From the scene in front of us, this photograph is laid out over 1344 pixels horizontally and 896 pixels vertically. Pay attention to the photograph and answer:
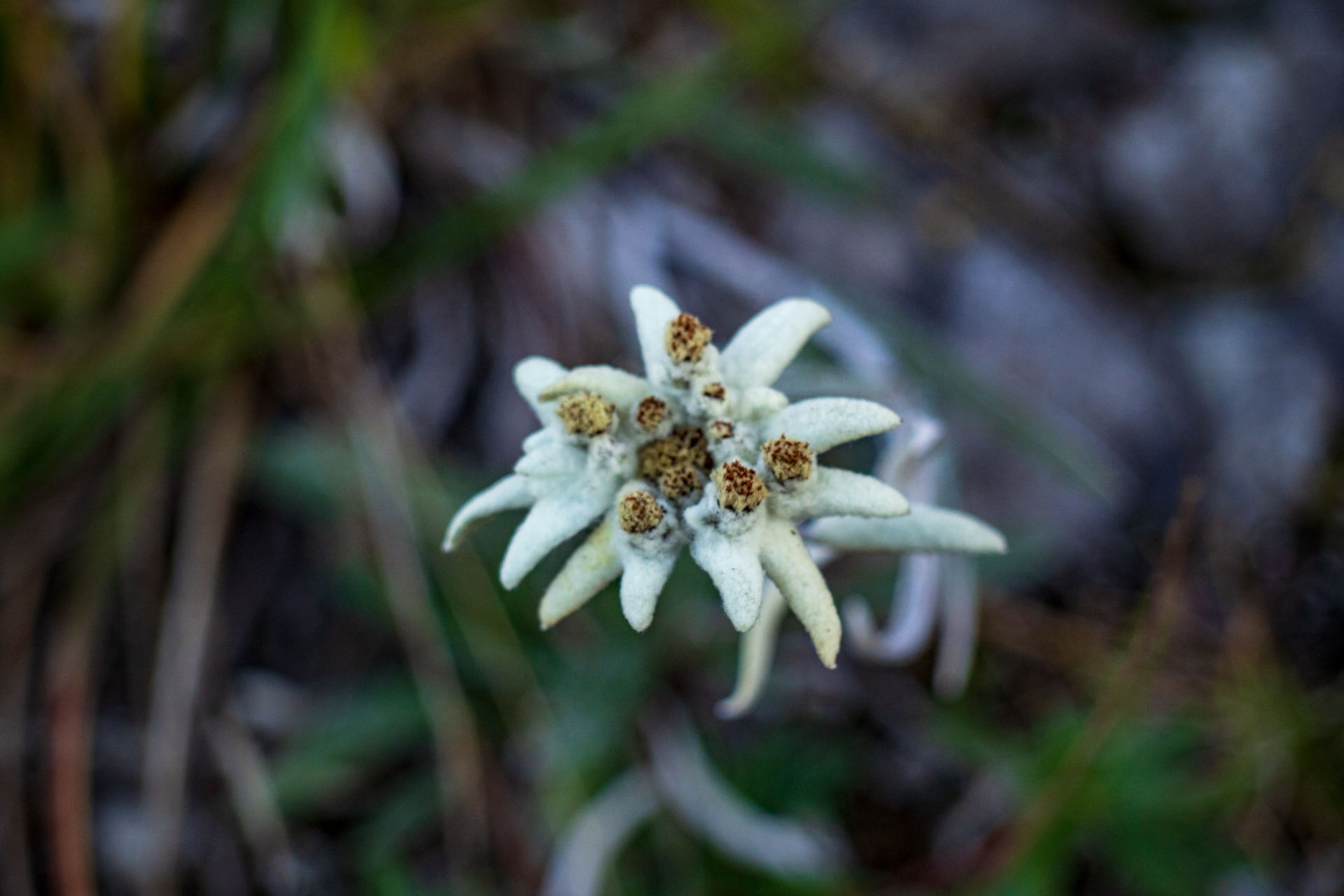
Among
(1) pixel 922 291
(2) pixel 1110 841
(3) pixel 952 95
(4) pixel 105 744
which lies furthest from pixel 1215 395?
(4) pixel 105 744

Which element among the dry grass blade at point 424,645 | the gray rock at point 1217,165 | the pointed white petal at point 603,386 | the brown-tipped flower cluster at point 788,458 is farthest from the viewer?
the gray rock at point 1217,165

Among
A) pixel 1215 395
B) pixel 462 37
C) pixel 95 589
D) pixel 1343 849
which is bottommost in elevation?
pixel 1343 849

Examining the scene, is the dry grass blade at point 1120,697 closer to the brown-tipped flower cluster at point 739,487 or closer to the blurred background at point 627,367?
the blurred background at point 627,367

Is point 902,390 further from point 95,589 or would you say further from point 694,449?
point 95,589

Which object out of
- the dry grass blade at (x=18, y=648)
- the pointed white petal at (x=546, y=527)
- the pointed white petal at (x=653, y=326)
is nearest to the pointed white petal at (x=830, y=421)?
the pointed white petal at (x=653, y=326)

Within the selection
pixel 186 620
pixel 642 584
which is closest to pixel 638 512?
pixel 642 584

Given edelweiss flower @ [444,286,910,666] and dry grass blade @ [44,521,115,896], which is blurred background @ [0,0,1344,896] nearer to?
dry grass blade @ [44,521,115,896]
